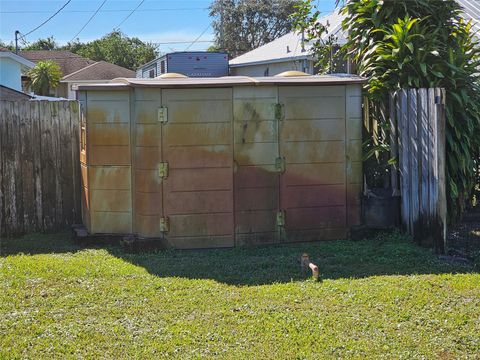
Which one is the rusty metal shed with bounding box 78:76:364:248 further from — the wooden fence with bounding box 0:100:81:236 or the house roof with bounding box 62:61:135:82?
the house roof with bounding box 62:61:135:82

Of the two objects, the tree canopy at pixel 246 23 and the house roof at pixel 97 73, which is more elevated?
the tree canopy at pixel 246 23

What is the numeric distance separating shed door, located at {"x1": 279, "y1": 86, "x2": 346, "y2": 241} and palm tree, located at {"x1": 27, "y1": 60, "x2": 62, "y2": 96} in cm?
3426

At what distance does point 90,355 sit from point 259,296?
1.68 metres

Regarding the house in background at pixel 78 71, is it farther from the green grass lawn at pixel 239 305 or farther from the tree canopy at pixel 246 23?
the green grass lawn at pixel 239 305

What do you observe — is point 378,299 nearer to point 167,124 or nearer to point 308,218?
point 308,218

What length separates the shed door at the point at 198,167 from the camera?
7406mm

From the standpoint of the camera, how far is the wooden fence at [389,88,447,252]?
7070 millimetres

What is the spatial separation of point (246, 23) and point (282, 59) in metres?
Result: 33.6

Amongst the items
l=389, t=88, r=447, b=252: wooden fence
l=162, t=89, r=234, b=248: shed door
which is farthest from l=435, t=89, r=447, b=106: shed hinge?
l=162, t=89, r=234, b=248: shed door

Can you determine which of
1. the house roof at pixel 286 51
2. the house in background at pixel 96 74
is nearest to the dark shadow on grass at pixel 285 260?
the house roof at pixel 286 51

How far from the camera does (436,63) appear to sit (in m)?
8.04

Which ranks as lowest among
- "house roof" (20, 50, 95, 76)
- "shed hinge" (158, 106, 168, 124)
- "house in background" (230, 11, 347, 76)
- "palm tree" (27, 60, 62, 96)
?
"shed hinge" (158, 106, 168, 124)

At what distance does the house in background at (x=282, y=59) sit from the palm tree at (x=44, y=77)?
18.8 m

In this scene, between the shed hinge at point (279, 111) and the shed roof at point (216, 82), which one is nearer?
the shed roof at point (216, 82)
